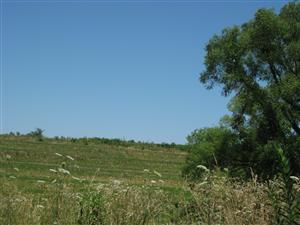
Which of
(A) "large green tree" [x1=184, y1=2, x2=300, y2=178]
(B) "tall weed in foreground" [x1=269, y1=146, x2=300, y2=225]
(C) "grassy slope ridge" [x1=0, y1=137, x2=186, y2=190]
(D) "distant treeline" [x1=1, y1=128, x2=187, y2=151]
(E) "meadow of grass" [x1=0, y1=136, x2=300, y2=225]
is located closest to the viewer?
(B) "tall weed in foreground" [x1=269, y1=146, x2=300, y2=225]

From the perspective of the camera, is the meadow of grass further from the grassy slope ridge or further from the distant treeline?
the distant treeline

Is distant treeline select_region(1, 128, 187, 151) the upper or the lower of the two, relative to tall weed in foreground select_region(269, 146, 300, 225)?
upper

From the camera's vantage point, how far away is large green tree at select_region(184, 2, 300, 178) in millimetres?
19578

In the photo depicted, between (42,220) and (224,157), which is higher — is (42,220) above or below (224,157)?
below

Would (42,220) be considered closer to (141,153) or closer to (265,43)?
(265,43)

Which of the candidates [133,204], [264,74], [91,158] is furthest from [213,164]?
[91,158]

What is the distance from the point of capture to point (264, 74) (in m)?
20.6

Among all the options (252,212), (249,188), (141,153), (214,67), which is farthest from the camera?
(141,153)

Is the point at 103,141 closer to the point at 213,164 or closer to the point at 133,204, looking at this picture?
the point at 213,164

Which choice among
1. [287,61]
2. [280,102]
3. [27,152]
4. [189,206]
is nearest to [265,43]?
[287,61]

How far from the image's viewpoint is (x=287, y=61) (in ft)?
66.7

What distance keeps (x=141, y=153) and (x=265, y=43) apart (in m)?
33.6

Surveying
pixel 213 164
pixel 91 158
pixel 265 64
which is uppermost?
pixel 265 64

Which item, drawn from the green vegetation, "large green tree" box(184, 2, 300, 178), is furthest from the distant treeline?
"large green tree" box(184, 2, 300, 178)
